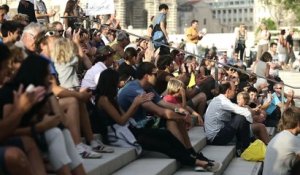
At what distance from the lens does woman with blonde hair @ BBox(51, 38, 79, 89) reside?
7.73 meters

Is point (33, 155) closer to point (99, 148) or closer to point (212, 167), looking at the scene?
Result: point (99, 148)

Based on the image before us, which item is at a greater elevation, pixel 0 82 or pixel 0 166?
pixel 0 82

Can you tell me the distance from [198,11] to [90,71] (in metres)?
116

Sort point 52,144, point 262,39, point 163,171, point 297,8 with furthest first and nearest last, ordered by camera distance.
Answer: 1. point 297,8
2. point 262,39
3. point 163,171
4. point 52,144

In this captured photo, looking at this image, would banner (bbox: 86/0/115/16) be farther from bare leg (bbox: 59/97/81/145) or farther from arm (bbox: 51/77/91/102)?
bare leg (bbox: 59/97/81/145)

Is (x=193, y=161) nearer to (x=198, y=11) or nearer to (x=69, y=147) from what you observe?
(x=69, y=147)

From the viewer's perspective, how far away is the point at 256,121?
11352 millimetres

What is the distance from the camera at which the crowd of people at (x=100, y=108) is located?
5309 millimetres

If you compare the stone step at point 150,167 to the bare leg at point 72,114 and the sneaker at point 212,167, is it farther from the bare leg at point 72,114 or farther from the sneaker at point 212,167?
the bare leg at point 72,114

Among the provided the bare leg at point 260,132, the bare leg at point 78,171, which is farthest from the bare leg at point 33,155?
the bare leg at point 260,132

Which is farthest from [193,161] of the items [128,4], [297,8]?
[128,4]

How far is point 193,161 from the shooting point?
8258 millimetres

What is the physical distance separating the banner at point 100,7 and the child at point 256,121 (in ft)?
12.7

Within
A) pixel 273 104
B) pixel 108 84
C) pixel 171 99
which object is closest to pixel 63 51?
pixel 108 84
